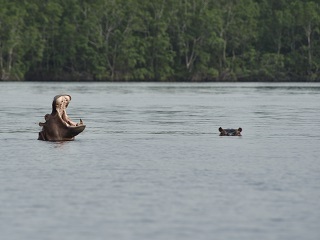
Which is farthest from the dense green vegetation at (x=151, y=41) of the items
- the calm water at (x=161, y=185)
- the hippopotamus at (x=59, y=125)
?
the hippopotamus at (x=59, y=125)

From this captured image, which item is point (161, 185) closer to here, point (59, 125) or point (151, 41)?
point (59, 125)

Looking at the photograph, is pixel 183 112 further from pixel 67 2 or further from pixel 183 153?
pixel 67 2

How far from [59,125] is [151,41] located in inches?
5857

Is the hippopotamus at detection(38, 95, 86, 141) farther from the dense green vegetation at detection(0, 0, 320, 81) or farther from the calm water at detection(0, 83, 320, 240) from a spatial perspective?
the dense green vegetation at detection(0, 0, 320, 81)

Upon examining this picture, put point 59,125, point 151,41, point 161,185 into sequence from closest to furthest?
point 161,185
point 59,125
point 151,41

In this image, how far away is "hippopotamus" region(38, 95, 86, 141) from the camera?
34.1 m

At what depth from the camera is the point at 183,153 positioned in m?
31.1

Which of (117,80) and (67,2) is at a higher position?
(67,2)

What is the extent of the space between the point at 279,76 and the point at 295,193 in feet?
533

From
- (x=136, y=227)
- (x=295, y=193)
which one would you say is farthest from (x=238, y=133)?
(x=136, y=227)

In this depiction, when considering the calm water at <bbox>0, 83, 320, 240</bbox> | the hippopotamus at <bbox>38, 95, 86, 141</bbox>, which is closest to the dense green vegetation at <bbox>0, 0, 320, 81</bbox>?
the calm water at <bbox>0, 83, 320, 240</bbox>

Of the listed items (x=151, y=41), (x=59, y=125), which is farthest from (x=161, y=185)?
(x=151, y=41)

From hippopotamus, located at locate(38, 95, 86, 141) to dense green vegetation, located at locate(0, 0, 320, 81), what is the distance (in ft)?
455

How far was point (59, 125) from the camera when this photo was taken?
34.8m
